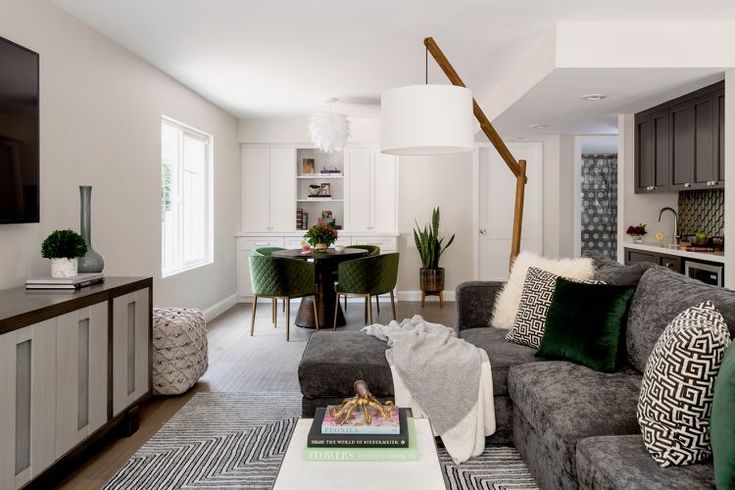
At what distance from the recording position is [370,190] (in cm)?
772

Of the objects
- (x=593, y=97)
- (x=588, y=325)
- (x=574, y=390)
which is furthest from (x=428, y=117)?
(x=593, y=97)

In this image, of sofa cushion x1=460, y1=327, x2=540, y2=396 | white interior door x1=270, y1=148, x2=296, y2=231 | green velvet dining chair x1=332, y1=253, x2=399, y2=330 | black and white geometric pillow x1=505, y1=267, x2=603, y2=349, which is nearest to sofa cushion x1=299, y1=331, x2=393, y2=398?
sofa cushion x1=460, y1=327, x2=540, y2=396

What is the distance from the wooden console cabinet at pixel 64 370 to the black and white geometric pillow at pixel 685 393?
2143 mm

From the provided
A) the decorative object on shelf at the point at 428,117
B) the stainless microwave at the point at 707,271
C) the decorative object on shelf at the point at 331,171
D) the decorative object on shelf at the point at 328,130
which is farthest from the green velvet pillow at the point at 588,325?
the decorative object on shelf at the point at 331,171

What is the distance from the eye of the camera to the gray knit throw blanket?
2680 millimetres

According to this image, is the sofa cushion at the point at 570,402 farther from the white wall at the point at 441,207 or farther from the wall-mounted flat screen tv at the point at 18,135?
the white wall at the point at 441,207

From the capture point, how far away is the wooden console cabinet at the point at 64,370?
210 cm

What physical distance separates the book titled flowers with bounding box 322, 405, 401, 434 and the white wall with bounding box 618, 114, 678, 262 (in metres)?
4.71

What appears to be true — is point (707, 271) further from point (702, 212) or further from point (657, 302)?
point (657, 302)

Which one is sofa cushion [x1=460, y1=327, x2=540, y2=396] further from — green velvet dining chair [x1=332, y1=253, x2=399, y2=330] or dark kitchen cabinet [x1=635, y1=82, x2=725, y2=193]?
dark kitchen cabinet [x1=635, y1=82, x2=725, y2=193]

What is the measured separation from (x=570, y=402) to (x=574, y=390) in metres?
0.12

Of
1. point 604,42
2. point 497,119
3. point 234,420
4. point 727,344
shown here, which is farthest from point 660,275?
point 497,119

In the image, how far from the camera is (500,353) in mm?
2877

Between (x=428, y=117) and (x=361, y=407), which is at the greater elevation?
(x=428, y=117)
